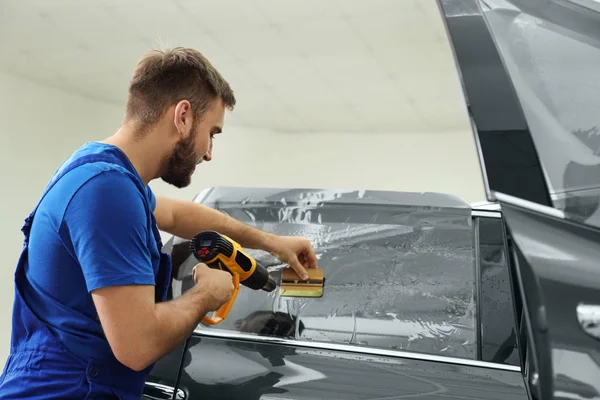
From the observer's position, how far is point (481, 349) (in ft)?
5.65

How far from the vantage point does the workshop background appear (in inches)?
247

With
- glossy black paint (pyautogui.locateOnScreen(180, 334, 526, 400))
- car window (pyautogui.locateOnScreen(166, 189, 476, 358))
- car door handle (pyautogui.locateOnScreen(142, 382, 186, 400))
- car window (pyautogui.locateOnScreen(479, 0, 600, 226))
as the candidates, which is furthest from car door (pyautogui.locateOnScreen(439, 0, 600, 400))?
car door handle (pyautogui.locateOnScreen(142, 382, 186, 400))

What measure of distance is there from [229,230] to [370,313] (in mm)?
507

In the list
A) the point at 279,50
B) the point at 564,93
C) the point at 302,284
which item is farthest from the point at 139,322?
the point at 279,50

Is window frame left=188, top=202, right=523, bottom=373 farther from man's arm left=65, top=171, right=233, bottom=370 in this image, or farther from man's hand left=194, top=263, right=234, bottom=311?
man's arm left=65, top=171, right=233, bottom=370

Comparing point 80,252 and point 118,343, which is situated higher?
point 80,252

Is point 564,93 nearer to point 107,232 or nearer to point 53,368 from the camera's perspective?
point 107,232

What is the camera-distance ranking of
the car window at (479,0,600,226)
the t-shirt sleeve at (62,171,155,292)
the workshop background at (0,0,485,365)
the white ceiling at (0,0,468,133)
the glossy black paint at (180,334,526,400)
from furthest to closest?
1. the workshop background at (0,0,485,365)
2. the white ceiling at (0,0,468,133)
3. the glossy black paint at (180,334,526,400)
4. the t-shirt sleeve at (62,171,155,292)
5. the car window at (479,0,600,226)

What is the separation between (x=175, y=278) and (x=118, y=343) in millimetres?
590

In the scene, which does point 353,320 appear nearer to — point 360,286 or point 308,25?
point 360,286

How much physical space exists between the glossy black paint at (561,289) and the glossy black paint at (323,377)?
0.81ft

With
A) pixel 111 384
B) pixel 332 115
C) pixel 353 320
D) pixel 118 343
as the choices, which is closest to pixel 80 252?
pixel 118 343

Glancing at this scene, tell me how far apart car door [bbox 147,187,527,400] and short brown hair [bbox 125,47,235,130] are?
0.45 meters

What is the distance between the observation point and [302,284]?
198cm
